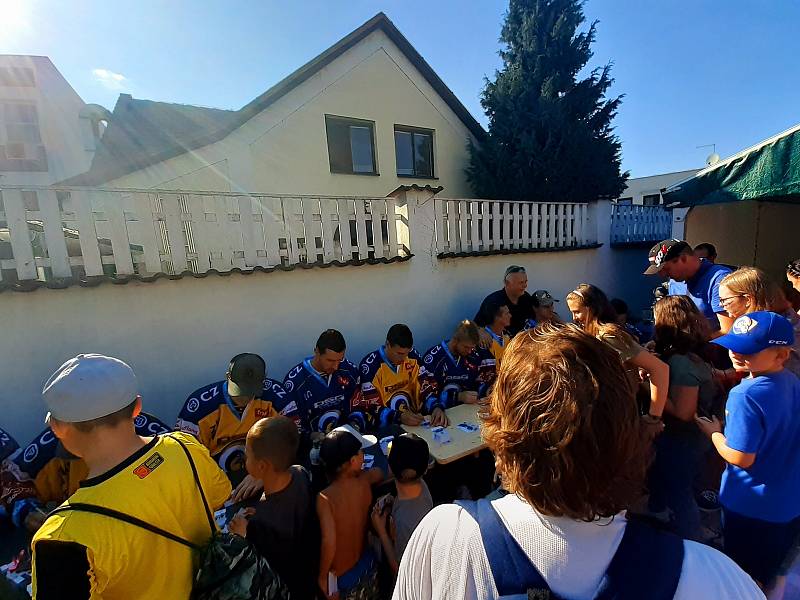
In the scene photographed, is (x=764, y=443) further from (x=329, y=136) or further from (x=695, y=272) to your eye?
(x=329, y=136)

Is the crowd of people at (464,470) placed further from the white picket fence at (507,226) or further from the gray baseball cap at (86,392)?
the white picket fence at (507,226)

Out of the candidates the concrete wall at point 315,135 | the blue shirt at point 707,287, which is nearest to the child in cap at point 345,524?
the blue shirt at point 707,287

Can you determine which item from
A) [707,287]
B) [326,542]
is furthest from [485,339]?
[326,542]

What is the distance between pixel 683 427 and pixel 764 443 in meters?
0.47

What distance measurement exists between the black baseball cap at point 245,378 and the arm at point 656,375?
229 cm

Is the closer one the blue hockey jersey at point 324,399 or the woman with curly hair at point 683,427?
the woman with curly hair at point 683,427

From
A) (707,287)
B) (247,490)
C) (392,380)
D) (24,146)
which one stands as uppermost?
(24,146)

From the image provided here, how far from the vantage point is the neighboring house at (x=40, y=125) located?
11609 millimetres

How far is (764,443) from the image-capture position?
1579mm

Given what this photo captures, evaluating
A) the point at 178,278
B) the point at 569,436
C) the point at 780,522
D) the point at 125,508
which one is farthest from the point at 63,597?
the point at 780,522

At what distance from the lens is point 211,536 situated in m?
1.33

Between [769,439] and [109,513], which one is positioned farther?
[769,439]

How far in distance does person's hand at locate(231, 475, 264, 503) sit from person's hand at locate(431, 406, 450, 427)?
50.8 inches

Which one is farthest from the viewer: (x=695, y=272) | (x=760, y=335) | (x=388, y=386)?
(x=695, y=272)
